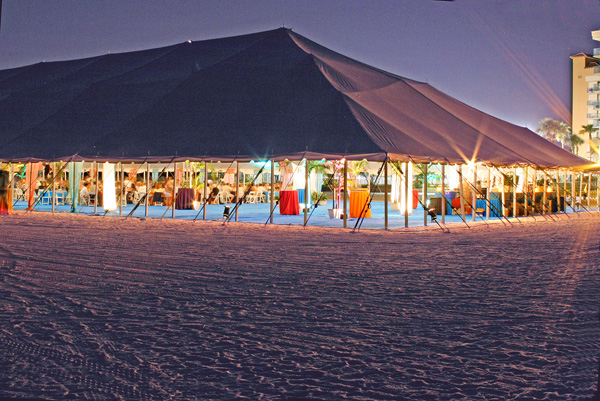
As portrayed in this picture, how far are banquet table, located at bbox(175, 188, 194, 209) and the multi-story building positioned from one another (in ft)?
228

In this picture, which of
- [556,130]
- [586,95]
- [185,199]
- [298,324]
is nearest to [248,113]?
[185,199]

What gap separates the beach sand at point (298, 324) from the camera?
344 centimetres

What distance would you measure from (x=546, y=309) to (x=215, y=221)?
1278 centimetres

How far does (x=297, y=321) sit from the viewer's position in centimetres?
496

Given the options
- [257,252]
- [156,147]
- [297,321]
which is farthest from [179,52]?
[297,321]

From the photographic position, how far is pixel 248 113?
17.6 meters

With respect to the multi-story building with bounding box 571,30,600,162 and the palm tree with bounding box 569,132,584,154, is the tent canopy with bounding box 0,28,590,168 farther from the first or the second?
the palm tree with bounding box 569,132,584,154

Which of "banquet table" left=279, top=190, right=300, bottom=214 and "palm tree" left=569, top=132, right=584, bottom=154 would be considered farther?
"palm tree" left=569, top=132, right=584, bottom=154

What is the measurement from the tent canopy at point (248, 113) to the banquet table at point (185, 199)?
4.33 metres

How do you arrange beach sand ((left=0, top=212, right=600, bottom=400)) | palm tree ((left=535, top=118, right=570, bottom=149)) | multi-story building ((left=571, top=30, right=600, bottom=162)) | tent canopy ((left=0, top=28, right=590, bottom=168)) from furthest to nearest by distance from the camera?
palm tree ((left=535, top=118, right=570, bottom=149)) < multi-story building ((left=571, top=30, right=600, bottom=162)) < tent canopy ((left=0, top=28, right=590, bottom=168)) < beach sand ((left=0, top=212, right=600, bottom=400))

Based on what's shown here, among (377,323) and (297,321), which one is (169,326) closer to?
(297,321)

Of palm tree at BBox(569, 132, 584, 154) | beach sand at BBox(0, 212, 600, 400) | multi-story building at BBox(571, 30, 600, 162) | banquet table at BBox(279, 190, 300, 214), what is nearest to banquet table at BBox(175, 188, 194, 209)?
banquet table at BBox(279, 190, 300, 214)

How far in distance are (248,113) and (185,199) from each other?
703 centimetres

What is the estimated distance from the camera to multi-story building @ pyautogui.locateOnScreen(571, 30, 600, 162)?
3209 inches
